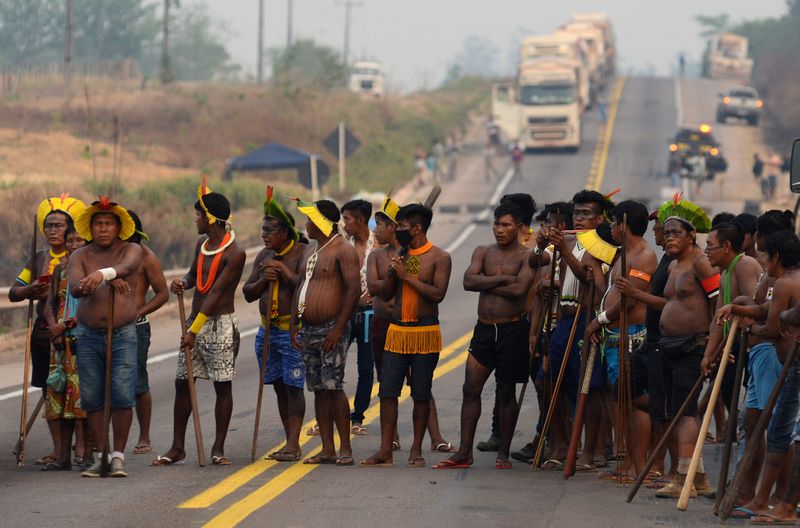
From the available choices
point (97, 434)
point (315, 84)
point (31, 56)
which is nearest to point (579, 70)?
point (315, 84)

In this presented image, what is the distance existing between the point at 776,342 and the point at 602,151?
2136 inches

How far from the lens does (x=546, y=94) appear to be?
56.8m

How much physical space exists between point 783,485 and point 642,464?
4.76 feet

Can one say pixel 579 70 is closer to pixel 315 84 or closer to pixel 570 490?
pixel 315 84

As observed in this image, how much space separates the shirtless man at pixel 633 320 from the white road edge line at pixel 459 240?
23.0ft

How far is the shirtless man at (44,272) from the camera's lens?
1170cm

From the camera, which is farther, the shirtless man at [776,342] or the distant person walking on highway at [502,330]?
the distant person walking on highway at [502,330]

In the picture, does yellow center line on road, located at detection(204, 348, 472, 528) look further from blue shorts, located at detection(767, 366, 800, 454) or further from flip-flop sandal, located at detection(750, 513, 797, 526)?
Answer: blue shorts, located at detection(767, 366, 800, 454)

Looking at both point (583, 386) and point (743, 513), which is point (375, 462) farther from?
point (743, 513)

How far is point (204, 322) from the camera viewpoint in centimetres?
1136

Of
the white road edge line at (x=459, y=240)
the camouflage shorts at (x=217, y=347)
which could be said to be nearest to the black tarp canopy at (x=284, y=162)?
the white road edge line at (x=459, y=240)

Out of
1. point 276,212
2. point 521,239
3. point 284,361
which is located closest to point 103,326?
point 284,361

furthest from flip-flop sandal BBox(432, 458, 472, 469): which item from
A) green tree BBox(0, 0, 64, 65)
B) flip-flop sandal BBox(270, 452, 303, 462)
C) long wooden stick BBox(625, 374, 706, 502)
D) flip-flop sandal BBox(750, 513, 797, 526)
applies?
green tree BBox(0, 0, 64, 65)

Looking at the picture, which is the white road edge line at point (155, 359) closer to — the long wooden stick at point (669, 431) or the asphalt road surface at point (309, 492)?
the asphalt road surface at point (309, 492)
